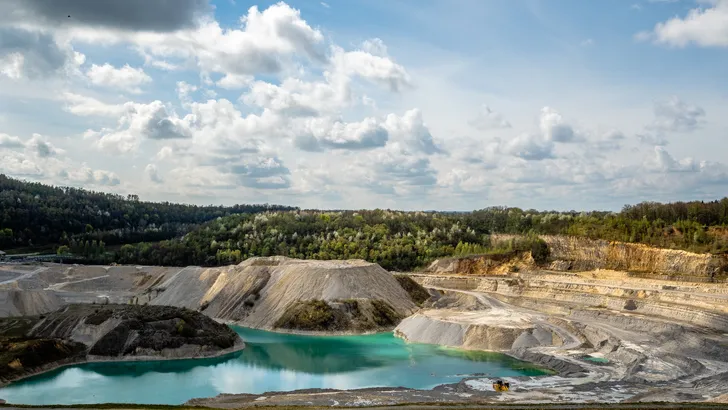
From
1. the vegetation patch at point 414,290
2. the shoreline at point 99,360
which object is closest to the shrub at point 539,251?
the vegetation patch at point 414,290

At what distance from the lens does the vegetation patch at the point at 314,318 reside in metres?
70.6

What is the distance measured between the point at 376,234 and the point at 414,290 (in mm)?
39571

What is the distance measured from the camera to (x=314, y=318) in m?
71.1

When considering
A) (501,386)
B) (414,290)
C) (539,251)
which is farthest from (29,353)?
(539,251)

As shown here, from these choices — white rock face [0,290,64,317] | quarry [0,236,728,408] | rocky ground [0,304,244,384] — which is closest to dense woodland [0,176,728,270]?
quarry [0,236,728,408]

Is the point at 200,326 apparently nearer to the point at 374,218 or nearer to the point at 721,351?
the point at 721,351

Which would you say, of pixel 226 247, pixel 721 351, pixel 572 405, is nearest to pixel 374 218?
pixel 226 247

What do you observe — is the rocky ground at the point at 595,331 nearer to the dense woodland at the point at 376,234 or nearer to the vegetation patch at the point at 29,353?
the dense woodland at the point at 376,234

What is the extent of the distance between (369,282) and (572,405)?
149 feet

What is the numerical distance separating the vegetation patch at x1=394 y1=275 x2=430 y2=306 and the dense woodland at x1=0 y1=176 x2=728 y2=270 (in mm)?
26148

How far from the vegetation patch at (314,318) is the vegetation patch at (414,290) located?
14.2 metres

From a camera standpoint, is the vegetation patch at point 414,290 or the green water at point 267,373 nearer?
the green water at point 267,373

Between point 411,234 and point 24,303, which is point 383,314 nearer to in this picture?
point 24,303

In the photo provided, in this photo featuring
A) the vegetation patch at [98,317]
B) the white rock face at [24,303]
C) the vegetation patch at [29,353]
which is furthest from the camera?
the white rock face at [24,303]
